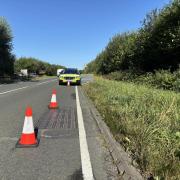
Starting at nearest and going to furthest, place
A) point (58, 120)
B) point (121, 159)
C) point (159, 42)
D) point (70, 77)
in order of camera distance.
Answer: point (121, 159) → point (58, 120) → point (159, 42) → point (70, 77)

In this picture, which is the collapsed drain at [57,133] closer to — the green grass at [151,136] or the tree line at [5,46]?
the green grass at [151,136]

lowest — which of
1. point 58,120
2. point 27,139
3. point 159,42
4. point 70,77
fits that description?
point 58,120

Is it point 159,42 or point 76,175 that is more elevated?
point 159,42

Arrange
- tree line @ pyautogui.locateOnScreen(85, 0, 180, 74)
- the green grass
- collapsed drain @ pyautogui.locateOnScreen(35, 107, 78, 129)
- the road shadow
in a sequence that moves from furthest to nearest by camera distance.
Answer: tree line @ pyautogui.locateOnScreen(85, 0, 180, 74)
collapsed drain @ pyautogui.locateOnScreen(35, 107, 78, 129)
the green grass
the road shadow

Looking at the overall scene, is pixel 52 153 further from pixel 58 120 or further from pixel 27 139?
pixel 58 120

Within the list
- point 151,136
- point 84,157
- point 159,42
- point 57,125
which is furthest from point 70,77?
point 84,157

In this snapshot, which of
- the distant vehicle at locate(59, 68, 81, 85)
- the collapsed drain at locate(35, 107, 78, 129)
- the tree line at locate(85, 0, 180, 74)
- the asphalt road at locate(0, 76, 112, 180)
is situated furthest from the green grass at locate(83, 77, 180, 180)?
the distant vehicle at locate(59, 68, 81, 85)

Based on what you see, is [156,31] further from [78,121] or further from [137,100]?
[78,121]

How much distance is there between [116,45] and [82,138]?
47582mm

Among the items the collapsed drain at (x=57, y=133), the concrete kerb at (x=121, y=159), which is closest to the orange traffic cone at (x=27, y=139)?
the collapsed drain at (x=57, y=133)

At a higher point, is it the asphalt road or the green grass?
the green grass

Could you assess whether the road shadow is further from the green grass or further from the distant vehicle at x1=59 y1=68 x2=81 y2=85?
the distant vehicle at x1=59 y1=68 x2=81 y2=85

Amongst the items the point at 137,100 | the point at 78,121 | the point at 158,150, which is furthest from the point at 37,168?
the point at 137,100

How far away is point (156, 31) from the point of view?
93.2 ft
